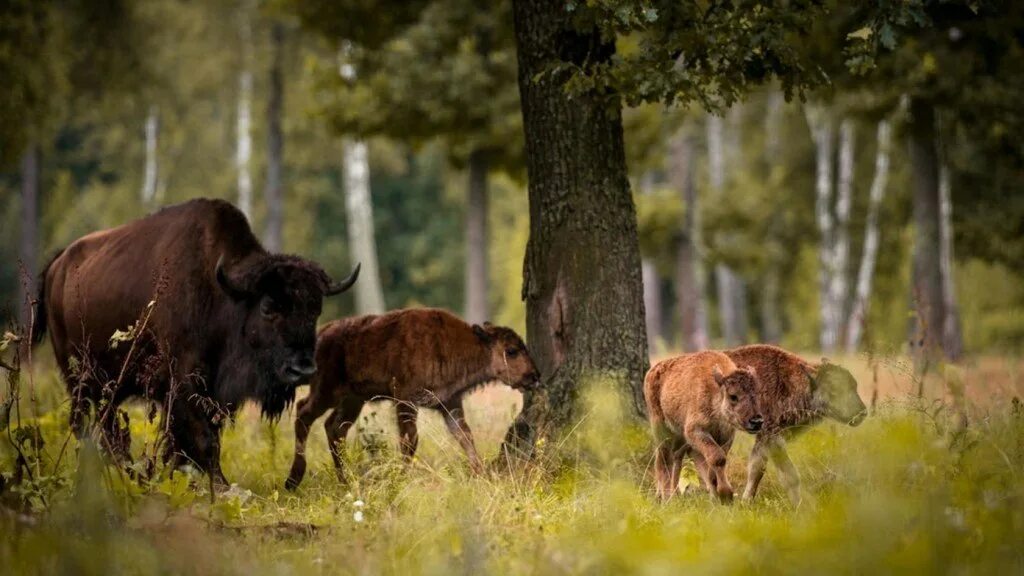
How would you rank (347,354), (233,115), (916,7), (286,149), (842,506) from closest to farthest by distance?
1. (842,506)
2. (916,7)
3. (347,354)
4. (286,149)
5. (233,115)

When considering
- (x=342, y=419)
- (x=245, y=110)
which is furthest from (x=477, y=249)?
(x=245, y=110)

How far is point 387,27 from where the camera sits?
1480 centimetres

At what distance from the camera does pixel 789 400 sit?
6.43 metres

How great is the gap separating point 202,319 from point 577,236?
8.45ft

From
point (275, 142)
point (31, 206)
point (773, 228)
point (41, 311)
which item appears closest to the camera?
point (41, 311)

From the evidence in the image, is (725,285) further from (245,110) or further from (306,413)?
(306,413)

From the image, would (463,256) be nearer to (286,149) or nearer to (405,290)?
(405,290)

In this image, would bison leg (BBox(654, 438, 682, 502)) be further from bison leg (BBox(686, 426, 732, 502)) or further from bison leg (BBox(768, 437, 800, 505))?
bison leg (BBox(768, 437, 800, 505))

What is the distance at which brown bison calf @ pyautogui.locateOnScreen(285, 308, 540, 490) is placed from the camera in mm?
7809

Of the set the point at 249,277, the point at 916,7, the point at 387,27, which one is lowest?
the point at 249,277

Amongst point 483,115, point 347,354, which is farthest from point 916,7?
point 483,115

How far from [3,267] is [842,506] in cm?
3540

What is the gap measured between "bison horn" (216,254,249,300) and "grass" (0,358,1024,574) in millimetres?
1275

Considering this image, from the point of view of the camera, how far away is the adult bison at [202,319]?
691 cm
